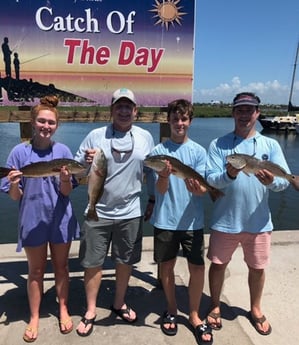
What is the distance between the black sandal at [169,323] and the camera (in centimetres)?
345

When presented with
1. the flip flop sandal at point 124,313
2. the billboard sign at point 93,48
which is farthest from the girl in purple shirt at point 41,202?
the billboard sign at point 93,48

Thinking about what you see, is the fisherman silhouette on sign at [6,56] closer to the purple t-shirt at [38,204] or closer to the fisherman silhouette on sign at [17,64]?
the fisherman silhouette on sign at [17,64]

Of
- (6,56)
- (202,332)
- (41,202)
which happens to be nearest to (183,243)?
(202,332)

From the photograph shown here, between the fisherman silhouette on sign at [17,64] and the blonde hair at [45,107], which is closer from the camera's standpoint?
the blonde hair at [45,107]

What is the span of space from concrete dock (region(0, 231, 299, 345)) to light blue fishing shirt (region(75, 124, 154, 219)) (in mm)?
1133

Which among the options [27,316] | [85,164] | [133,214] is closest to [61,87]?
[85,164]

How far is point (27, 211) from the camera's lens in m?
3.29

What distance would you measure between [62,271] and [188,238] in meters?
1.28

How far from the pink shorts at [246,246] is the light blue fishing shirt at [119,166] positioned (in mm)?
871

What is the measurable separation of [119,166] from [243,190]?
1.19 m

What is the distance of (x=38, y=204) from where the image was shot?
10.8ft

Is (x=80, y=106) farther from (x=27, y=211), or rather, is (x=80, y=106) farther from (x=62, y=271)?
(x=62, y=271)

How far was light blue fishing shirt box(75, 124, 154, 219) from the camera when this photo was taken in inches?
133

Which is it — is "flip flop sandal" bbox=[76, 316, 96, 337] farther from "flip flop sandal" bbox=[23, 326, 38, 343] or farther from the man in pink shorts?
the man in pink shorts
